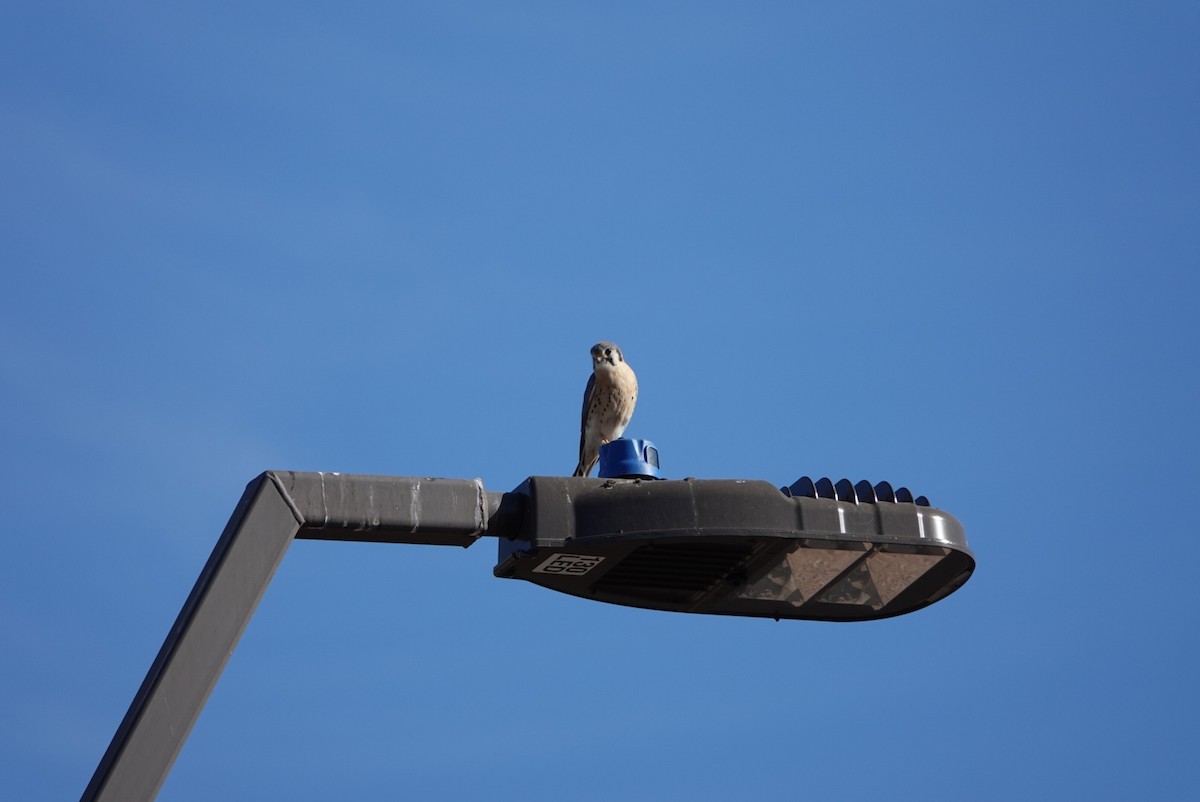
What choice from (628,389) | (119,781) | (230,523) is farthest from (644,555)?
(628,389)

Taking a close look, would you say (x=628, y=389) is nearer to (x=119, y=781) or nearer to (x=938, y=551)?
(x=938, y=551)

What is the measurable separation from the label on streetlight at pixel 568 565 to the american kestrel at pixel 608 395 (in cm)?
556

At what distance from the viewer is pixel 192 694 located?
3.66 metres

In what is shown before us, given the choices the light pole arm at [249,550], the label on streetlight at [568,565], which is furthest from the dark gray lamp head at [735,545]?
the light pole arm at [249,550]

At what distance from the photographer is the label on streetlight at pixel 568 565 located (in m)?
4.40

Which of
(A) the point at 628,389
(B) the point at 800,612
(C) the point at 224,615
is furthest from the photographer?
(A) the point at 628,389

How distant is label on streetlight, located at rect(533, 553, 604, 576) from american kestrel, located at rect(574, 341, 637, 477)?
5.56 m

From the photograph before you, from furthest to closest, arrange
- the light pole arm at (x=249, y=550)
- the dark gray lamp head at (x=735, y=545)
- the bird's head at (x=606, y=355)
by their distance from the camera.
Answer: the bird's head at (x=606, y=355), the dark gray lamp head at (x=735, y=545), the light pole arm at (x=249, y=550)

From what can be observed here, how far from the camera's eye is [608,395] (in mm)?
10203

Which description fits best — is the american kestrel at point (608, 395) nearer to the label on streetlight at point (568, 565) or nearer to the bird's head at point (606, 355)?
the bird's head at point (606, 355)

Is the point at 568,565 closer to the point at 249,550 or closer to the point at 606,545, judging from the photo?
the point at 606,545

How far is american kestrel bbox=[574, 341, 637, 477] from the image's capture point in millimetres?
10148

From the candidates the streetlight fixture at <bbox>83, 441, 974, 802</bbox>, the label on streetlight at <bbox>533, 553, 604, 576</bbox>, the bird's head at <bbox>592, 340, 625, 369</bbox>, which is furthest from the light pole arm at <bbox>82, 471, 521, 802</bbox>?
the bird's head at <bbox>592, 340, 625, 369</bbox>

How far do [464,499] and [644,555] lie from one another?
0.56 m
